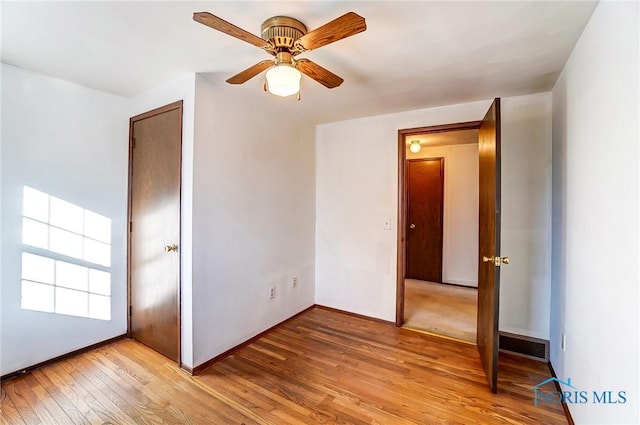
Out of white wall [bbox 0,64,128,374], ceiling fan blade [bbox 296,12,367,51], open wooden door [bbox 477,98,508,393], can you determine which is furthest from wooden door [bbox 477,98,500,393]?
white wall [bbox 0,64,128,374]

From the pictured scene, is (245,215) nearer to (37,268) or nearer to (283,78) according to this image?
(283,78)

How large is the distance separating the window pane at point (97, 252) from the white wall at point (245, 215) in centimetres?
107

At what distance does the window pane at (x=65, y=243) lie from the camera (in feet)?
7.26

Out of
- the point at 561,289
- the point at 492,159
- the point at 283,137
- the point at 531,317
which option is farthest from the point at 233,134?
the point at 531,317

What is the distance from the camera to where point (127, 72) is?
6.80 feet

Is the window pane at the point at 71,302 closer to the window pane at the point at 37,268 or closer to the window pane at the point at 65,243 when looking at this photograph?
the window pane at the point at 37,268

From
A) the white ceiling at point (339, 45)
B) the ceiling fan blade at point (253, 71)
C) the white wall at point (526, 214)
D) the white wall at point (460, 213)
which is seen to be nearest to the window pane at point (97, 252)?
the white ceiling at point (339, 45)

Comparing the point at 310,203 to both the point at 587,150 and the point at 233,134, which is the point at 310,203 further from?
the point at 587,150

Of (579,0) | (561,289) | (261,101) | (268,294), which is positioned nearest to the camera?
(579,0)

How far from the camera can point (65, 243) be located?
2.27 m

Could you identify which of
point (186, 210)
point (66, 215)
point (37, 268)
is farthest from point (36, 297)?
point (186, 210)

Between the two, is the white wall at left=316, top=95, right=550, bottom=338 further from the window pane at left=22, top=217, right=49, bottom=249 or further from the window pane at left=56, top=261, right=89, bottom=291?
the window pane at left=22, top=217, right=49, bottom=249

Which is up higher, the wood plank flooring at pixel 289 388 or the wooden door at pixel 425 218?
the wooden door at pixel 425 218

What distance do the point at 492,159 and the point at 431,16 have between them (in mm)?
1093
